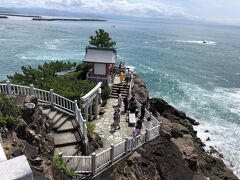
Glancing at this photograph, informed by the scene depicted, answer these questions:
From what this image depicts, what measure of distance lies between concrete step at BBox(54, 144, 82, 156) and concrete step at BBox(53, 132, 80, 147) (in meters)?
0.16

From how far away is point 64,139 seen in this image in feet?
44.5

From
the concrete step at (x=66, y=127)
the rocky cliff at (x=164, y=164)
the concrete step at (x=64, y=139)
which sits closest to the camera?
the concrete step at (x=64, y=139)

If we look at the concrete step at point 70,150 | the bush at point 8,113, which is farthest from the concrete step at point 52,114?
the bush at point 8,113

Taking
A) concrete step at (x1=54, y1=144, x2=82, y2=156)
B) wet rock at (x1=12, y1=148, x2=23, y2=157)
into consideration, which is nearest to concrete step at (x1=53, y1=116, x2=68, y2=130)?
concrete step at (x1=54, y1=144, x2=82, y2=156)

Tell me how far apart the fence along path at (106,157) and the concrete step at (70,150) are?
1.16 meters

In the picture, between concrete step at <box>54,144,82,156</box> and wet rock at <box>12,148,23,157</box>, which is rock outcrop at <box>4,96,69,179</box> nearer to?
wet rock at <box>12,148,23,157</box>

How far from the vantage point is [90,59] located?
22.0 meters

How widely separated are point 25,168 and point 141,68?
167 ft

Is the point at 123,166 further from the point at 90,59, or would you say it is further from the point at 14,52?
the point at 14,52

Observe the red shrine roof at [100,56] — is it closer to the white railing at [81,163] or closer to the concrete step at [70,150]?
the concrete step at [70,150]

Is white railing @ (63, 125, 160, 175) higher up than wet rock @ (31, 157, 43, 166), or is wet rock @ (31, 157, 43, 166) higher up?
wet rock @ (31, 157, 43, 166)

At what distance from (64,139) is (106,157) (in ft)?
8.42

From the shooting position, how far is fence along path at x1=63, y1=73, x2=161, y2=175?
11.7 metres

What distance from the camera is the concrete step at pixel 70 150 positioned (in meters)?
12.8
